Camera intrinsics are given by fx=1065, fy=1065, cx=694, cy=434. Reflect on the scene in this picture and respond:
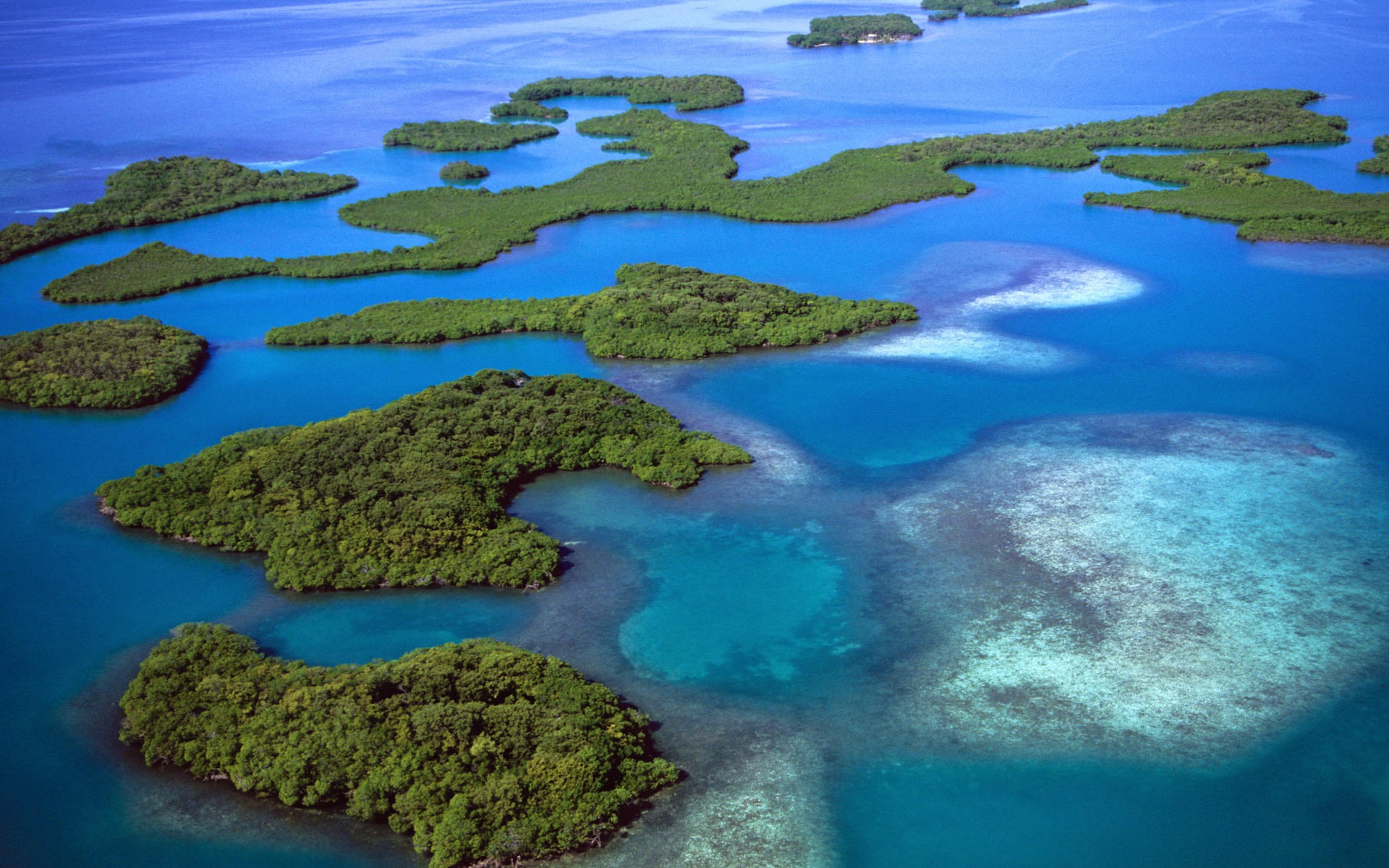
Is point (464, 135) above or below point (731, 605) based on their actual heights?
above

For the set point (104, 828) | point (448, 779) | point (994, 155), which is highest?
point (994, 155)

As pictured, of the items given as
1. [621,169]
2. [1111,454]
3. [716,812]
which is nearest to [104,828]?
[716,812]

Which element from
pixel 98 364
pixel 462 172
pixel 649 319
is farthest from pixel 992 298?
pixel 462 172

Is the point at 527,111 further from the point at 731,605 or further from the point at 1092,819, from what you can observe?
the point at 1092,819

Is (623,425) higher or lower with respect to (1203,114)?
lower

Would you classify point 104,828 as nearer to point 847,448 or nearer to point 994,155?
point 847,448

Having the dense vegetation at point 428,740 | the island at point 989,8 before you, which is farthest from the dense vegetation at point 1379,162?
the island at point 989,8
